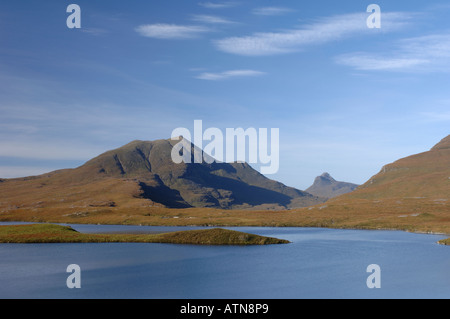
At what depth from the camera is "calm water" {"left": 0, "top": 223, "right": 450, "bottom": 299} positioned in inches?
2079

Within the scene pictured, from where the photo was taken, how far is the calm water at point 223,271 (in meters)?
52.8

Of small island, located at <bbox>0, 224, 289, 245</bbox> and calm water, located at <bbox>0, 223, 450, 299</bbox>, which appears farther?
small island, located at <bbox>0, 224, 289, 245</bbox>

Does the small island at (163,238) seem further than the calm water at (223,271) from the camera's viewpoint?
Yes

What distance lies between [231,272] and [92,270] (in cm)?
2133

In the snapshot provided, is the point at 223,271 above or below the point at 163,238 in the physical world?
below

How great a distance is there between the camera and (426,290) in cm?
5406

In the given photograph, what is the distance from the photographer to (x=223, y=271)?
67000 millimetres

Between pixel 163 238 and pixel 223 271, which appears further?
pixel 163 238
